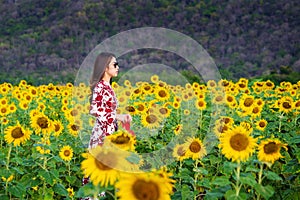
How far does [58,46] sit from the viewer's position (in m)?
32.1

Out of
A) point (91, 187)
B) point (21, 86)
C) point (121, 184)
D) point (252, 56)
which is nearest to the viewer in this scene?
point (121, 184)

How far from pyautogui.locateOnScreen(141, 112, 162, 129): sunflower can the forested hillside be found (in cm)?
1978

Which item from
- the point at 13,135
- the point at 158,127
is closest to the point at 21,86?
the point at 158,127

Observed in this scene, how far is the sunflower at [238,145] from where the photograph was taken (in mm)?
3029

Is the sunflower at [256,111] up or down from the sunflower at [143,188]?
up

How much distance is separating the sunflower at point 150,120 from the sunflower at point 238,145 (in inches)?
124

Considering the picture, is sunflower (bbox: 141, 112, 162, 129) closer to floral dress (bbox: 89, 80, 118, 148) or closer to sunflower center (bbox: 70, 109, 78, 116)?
sunflower center (bbox: 70, 109, 78, 116)

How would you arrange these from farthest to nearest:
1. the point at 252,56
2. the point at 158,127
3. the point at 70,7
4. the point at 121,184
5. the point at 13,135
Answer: the point at 70,7 → the point at 252,56 → the point at 158,127 → the point at 13,135 → the point at 121,184

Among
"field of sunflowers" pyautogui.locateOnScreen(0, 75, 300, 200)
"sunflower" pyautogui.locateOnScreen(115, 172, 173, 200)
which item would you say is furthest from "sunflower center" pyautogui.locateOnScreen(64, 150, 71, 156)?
"sunflower" pyautogui.locateOnScreen(115, 172, 173, 200)

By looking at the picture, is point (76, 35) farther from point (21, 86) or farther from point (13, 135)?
point (13, 135)

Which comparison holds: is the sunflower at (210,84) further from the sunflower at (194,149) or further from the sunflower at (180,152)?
the sunflower at (194,149)

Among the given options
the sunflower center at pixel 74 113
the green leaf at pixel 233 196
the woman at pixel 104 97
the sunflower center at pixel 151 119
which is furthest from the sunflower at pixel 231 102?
the green leaf at pixel 233 196

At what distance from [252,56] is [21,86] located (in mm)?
20729

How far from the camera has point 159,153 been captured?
561 cm
